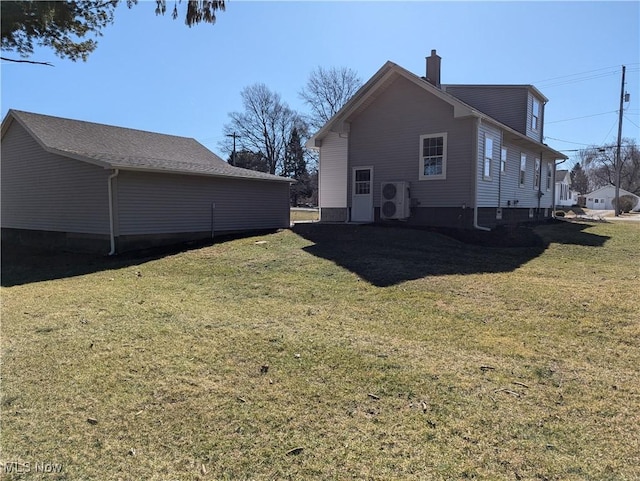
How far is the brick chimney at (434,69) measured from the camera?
55.9 ft

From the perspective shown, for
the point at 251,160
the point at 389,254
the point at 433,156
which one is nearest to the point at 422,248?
the point at 389,254

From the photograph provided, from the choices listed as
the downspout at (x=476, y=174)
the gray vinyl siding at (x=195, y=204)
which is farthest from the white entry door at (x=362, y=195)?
the gray vinyl siding at (x=195, y=204)

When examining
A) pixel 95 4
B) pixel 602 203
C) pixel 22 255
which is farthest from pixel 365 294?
pixel 602 203

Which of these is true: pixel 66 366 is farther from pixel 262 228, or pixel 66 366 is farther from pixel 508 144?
pixel 508 144

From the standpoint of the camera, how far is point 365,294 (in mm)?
6559

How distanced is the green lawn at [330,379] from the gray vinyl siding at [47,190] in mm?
6289

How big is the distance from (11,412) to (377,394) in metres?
2.79

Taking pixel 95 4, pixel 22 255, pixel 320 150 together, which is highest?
pixel 95 4

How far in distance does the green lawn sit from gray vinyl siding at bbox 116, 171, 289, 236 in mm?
5577

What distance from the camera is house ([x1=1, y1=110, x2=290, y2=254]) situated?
12758 millimetres

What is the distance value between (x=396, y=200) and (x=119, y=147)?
437 inches

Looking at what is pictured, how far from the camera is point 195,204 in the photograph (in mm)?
14680

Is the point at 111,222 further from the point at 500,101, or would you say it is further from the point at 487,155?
the point at 500,101

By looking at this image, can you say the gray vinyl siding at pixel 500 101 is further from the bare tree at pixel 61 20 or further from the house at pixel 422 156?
the bare tree at pixel 61 20
